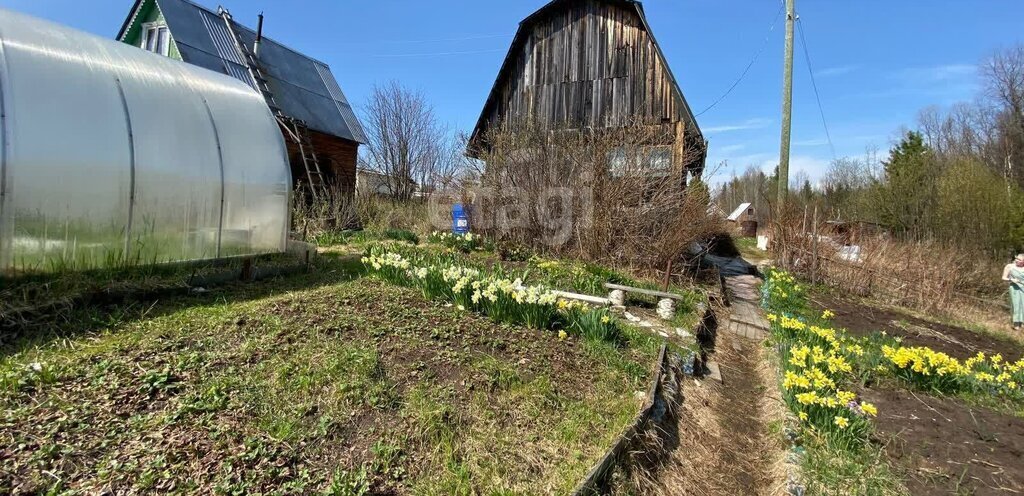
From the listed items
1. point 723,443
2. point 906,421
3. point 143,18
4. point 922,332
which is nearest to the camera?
point 906,421

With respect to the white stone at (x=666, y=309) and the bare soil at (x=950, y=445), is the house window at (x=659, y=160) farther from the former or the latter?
the bare soil at (x=950, y=445)

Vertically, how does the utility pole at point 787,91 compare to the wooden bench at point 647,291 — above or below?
above

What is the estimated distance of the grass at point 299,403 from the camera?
2.22 meters

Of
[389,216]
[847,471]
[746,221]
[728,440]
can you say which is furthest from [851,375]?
[746,221]

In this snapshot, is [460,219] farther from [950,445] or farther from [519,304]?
[950,445]

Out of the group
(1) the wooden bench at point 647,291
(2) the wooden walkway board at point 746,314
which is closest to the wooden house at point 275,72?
(1) the wooden bench at point 647,291

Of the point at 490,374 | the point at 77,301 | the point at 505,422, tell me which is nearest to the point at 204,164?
the point at 77,301

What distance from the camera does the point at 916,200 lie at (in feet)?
44.7

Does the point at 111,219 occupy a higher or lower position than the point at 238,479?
higher

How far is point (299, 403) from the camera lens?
9.14 ft

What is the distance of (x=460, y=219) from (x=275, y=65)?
34.7 feet

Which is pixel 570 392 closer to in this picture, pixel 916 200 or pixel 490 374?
pixel 490 374

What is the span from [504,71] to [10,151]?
36.7ft

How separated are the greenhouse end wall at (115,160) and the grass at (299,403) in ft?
3.12
